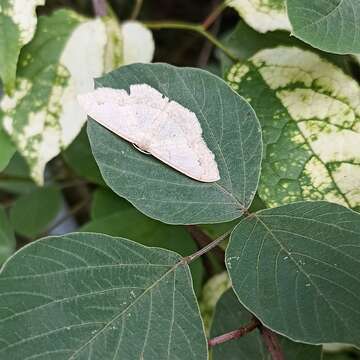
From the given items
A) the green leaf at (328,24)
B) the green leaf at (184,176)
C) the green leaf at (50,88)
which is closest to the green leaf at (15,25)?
the green leaf at (50,88)

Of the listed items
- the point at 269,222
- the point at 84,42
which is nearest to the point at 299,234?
the point at 269,222

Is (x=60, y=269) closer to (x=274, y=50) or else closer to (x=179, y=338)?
(x=179, y=338)

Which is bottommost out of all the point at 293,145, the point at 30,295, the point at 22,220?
the point at 22,220

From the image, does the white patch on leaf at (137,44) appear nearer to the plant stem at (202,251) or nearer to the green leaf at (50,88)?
the green leaf at (50,88)

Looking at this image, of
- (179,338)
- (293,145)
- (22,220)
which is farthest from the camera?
(22,220)

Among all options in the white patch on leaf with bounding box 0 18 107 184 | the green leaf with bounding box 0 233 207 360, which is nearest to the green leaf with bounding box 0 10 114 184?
the white patch on leaf with bounding box 0 18 107 184

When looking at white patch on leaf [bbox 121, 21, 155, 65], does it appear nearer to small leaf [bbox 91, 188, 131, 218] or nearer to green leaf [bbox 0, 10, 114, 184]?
green leaf [bbox 0, 10, 114, 184]

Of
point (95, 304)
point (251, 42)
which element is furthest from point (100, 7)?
point (95, 304)
